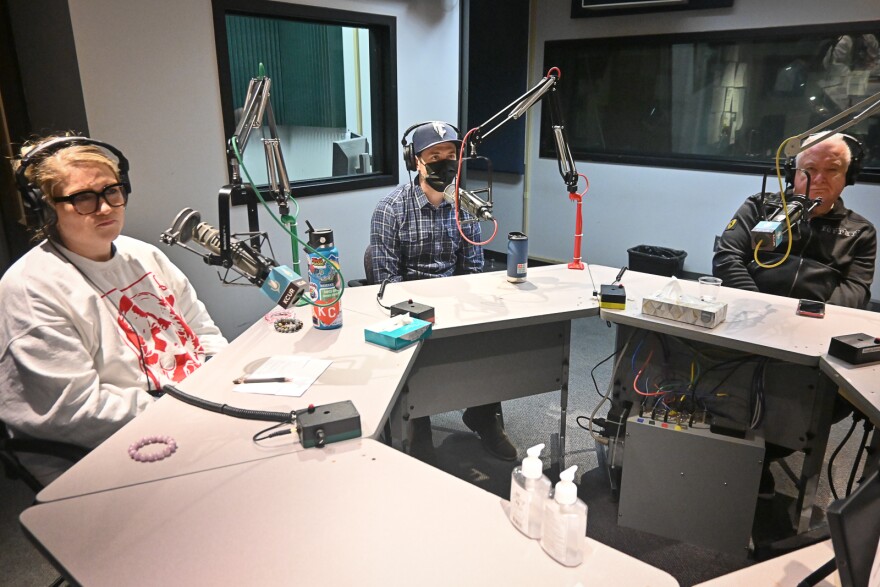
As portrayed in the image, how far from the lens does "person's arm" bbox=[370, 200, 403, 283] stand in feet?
8.11

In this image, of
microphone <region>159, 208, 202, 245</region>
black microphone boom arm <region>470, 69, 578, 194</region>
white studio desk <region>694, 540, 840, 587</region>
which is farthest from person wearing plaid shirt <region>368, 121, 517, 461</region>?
white studio desk <region>694, 540, 840, 587</region>

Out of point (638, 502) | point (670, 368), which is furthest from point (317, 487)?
point (670, 368)

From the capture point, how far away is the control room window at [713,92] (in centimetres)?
371

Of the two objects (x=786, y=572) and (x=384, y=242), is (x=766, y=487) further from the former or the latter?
(x=384, y=242)

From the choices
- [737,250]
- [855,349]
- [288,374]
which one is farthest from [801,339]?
[288,374]

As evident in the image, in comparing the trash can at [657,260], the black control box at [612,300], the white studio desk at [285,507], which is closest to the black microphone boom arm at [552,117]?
the black control box at [612,300]

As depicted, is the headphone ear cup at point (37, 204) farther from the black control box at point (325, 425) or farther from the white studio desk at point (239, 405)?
the black control box at point (325, 425)

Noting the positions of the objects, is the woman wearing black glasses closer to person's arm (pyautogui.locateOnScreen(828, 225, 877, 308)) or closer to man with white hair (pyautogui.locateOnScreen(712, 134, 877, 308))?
man with white hair (pyautogui.locateOnScreen(712, 134, 877, 308))

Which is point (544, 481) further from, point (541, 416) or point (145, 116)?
point (145, 116)

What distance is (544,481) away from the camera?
40.4 inches

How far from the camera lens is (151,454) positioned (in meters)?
1.23

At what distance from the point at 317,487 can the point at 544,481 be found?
43 centimetres

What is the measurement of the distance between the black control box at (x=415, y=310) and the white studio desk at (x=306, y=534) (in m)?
0.71

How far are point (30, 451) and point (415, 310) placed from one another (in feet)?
3.46
